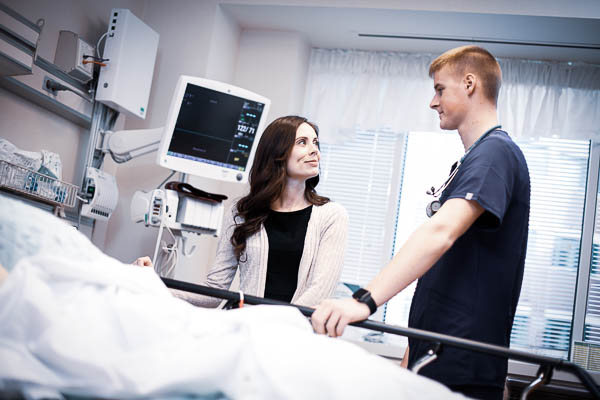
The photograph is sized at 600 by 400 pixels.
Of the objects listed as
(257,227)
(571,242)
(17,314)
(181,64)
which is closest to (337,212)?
(257,227)

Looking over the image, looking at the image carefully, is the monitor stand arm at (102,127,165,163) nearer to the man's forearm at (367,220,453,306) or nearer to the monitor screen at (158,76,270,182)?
the monitor screen at (158,76,270,182)

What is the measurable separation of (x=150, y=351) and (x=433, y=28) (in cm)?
340

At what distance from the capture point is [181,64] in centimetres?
380

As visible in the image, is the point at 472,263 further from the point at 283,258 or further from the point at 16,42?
the point at 16,42

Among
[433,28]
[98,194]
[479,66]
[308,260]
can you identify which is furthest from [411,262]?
[433,28]

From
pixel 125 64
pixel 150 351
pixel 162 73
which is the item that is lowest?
pixel 150 351

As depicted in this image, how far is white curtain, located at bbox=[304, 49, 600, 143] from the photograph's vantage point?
13.3ft

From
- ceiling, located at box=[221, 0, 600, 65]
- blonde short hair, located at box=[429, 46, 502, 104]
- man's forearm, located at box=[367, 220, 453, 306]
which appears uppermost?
ceiling, located at box=[221, 0, 600, 65]

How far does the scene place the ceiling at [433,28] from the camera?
11.8 feet

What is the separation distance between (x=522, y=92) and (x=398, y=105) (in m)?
0.84

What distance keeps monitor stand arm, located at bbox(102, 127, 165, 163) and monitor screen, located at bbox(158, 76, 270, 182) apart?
0.45 feet

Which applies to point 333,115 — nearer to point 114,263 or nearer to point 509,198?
point 509,198

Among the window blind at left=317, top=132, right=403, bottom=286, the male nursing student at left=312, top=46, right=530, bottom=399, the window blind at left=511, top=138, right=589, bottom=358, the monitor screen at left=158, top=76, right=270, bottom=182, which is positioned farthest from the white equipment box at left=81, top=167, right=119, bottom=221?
the window blind at left=511, top=138, right=589, bottom=358

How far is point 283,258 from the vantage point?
2.13m
